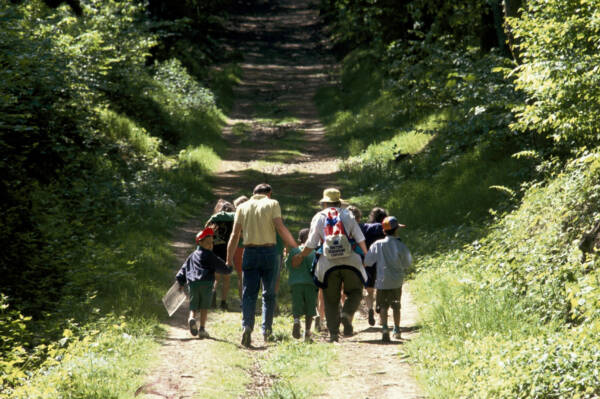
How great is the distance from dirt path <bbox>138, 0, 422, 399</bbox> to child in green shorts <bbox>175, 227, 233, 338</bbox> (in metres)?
0.31

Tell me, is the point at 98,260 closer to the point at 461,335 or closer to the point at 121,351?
the point at 121,351

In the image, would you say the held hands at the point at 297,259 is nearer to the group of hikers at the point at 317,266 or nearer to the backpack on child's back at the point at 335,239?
the group of hikers at the point at 317,266

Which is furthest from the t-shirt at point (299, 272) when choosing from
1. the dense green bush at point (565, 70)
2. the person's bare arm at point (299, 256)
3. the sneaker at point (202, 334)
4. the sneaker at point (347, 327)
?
the dense green bush at point (565, 70)

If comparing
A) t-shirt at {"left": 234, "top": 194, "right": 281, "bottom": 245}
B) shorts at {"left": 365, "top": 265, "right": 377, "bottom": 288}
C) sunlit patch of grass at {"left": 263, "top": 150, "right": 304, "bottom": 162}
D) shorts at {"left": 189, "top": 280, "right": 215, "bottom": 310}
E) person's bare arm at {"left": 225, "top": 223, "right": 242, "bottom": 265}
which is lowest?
shorts at {"left": 189, "top": 280, "right": 215, "bottom": 310}

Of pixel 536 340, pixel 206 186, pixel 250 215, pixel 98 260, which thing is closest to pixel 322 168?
pixel 206 186

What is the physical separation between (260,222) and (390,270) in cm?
179

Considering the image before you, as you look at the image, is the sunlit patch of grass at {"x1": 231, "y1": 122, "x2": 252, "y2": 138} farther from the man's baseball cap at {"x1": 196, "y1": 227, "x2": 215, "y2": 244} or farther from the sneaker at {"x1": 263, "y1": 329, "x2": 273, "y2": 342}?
the sneaker at {"x1": 263, "y1": 329, "x2": 273, "y2": 342}

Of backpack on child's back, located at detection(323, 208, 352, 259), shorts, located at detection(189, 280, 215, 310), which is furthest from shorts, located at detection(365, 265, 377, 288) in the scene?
shorts, located at detection(189, 280, 215, 310)

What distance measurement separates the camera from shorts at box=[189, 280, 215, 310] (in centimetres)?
955

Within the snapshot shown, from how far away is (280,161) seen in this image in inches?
960

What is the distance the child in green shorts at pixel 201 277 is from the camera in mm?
9539

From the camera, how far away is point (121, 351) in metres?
8.30

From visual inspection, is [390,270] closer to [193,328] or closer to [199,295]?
[199,295]

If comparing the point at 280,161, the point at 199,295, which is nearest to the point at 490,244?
the point at 199,295
